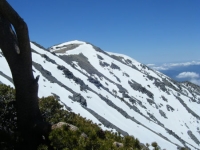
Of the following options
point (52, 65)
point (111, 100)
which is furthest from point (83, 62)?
point (111, 100)

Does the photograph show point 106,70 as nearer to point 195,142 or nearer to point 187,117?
point 187,117

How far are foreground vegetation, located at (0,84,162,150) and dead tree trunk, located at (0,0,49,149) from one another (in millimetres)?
450

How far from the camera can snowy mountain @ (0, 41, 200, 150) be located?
48875 millimetres

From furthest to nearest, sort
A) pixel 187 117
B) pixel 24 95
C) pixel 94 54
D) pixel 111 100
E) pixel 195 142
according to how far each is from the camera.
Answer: pixel 94 54 → pixel 187 117 → pixel 195 142 → pixel 111 100 → pixel 24 95

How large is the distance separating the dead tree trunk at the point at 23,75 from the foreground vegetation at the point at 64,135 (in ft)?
1.48

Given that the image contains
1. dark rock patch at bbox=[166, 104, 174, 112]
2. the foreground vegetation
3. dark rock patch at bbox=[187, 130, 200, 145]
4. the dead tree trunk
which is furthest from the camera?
dark rock patch at bbox=[166, 104, 174, 112]

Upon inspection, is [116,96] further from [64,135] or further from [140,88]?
[64,135]

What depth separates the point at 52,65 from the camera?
6769 centimetres

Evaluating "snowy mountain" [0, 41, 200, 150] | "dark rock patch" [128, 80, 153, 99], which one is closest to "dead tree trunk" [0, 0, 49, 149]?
"snowy mountain" [0, 41, 200, 150]

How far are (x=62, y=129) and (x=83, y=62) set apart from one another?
3319 inches

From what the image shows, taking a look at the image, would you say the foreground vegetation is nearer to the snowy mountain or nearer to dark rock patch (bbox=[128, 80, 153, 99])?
the snowy mountain

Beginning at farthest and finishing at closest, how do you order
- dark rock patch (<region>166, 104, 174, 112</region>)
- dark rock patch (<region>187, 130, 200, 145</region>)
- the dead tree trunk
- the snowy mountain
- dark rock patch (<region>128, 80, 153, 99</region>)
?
1. dark rock patch (<region>128, 80, 153, 99</region>)
2. dark rock patch (<region>166, 104, 174, 112</region>)
3. dark rock patch (<region>187, 130, 200, 145</region>)
4. the snowy mountain
5. the dead tree trunk

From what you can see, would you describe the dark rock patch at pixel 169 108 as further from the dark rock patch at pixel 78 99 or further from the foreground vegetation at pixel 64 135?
the foreground vegetation at pixel 64 135

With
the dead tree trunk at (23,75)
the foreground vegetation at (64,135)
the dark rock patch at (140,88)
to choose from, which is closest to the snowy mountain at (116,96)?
the dark rock patch at (140,88)
